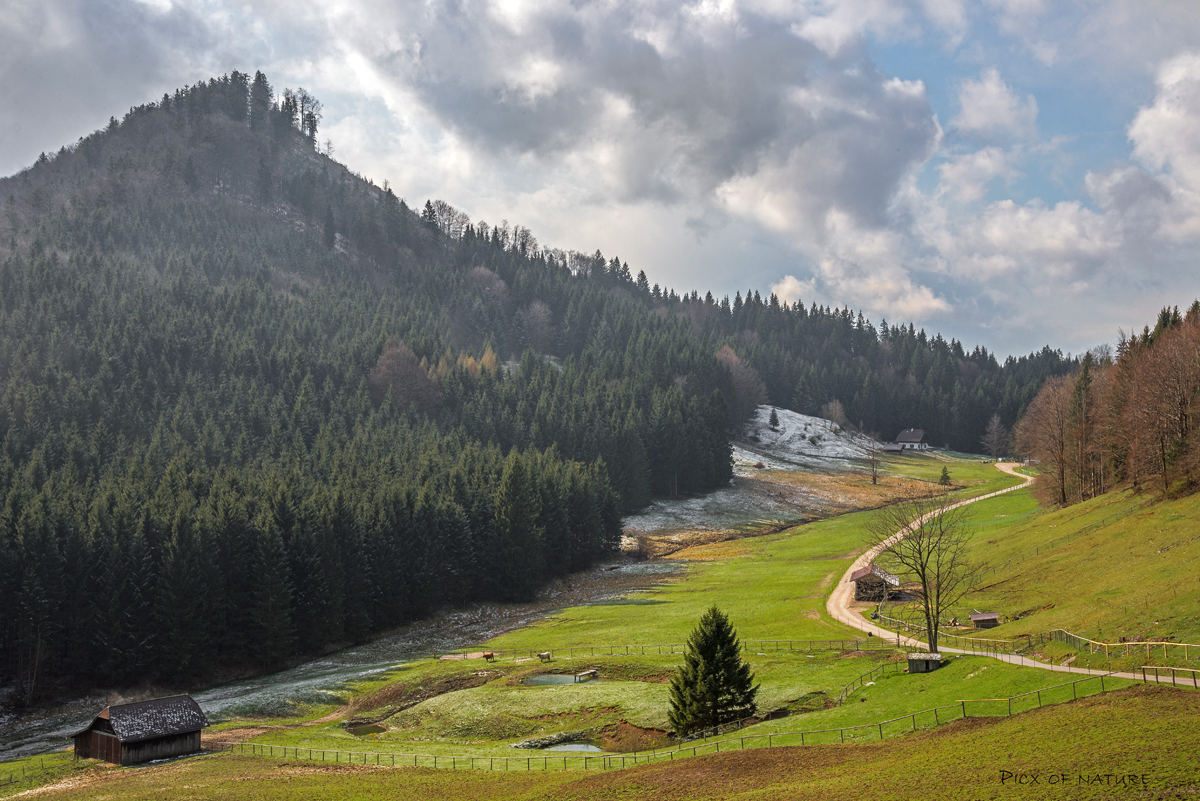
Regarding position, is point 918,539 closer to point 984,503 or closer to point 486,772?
point 486,772

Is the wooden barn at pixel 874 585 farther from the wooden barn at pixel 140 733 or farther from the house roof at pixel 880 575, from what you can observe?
the wooden barn at pixel 140 733

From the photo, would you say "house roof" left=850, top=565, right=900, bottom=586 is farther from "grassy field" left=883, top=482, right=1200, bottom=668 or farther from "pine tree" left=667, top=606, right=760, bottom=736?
"pine tree" left=667, top=606, right=760, bottom=736

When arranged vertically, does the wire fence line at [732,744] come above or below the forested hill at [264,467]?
below

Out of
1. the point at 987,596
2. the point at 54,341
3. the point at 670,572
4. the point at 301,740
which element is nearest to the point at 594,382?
the point at 670,572

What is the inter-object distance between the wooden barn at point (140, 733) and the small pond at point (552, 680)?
73.9ft

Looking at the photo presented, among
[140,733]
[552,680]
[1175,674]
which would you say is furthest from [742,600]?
[140,733]

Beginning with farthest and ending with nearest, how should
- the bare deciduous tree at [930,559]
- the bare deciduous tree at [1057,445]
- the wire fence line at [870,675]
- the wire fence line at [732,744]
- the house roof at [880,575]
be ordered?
the bare deciduous tree at [1057,445], the house roof at [880,575], the bare deciduous tree at [930,559], the wire fence line at [870,675], the wire fence line at [732,744]

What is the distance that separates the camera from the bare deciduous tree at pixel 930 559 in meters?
58.0

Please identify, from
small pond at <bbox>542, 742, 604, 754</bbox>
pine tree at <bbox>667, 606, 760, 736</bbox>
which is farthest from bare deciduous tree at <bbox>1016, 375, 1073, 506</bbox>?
small pond at <bbox>542, 742, 604, 754</bbox>

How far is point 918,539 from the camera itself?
59.6m

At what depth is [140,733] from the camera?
49688 mm

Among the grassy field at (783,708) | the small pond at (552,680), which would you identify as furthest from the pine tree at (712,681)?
the small pond at (552,680)

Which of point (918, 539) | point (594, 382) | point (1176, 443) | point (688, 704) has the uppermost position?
point (594, 382)

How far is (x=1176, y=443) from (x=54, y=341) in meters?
166
